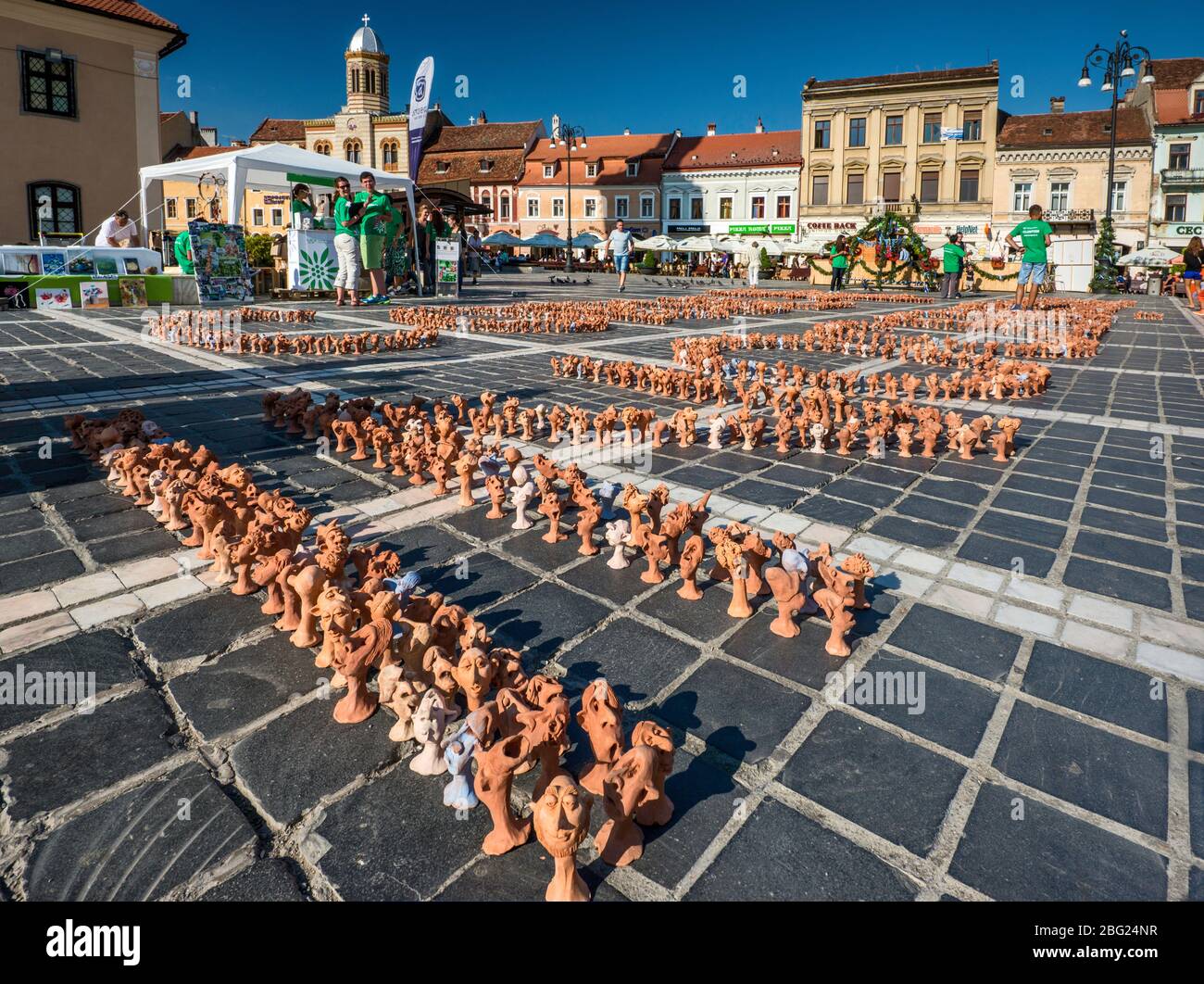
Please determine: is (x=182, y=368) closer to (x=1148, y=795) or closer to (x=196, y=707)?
(x=196, y=707)

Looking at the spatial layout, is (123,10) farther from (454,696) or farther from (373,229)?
(454,696)

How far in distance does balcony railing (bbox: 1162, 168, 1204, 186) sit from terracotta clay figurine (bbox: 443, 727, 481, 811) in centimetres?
5816

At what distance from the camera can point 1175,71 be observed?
5206cm

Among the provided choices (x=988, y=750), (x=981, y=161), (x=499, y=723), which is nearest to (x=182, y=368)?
(x=499, y=723)

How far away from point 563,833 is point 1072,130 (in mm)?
60009

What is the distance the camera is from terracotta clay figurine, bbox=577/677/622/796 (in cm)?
211

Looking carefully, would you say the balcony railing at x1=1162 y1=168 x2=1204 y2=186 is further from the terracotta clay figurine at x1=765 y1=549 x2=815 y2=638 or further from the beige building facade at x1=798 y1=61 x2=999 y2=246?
the terracotta clay figurine at x1=765 y1=549 x2=815 y2=638

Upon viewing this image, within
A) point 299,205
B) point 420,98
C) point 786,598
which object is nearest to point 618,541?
point 786,598

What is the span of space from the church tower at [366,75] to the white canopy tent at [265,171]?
45844 mm

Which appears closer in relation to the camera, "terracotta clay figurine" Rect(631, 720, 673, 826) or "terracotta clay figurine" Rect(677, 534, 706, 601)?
"terracotta clay figurine" Rect(631, 720, 673, 826)

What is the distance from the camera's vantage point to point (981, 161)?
49.4m

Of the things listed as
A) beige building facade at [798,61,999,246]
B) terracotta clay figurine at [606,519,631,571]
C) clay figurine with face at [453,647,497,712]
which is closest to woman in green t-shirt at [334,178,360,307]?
terracotta clay figurine at [606,519,631,571]

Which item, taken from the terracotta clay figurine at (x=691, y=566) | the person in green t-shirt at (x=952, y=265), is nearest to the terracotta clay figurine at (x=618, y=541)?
the terracotta clay figurine at (x=691, y=566)
